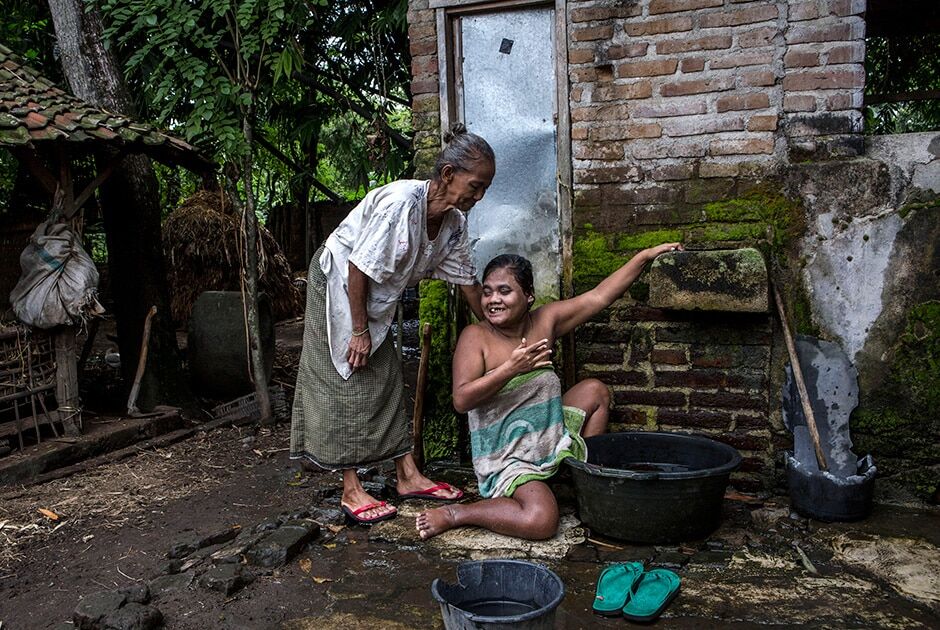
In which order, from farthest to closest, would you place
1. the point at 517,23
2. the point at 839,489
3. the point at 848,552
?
the point at 517,23 < the point at 839,489 < the point at 848,552

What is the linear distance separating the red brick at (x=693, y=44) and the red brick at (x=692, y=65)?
0.05 meters

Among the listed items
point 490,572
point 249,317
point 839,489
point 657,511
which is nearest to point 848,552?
point 839,489

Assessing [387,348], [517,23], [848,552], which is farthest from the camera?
[517,23]

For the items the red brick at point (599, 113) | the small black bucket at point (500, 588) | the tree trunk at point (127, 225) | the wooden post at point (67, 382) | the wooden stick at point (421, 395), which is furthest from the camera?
the tree trunk at point (127, 225)

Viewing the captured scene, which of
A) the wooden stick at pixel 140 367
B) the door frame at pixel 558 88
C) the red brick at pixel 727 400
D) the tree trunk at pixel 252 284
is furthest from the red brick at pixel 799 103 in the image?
the wooden stick at pixel 140 367

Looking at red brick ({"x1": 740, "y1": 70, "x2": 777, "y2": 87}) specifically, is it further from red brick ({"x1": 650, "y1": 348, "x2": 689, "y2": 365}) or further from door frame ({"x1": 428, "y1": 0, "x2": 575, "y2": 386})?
red brick ({"x1": 650, "y1": 348, "x2": 689, "y2": 365})

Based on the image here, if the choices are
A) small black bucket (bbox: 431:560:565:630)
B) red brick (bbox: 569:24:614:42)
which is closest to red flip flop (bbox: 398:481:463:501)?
small black bucket (bbox: 431:560:565:630)

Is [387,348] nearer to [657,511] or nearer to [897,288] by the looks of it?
[657,511]

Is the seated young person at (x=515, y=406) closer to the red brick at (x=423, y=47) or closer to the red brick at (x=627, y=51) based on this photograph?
the red brick at (x=627, y=51)

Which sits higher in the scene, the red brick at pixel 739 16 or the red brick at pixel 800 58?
the red brick at pixel 739 16

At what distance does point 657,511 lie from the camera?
312 cm

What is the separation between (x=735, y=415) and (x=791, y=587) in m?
1.07

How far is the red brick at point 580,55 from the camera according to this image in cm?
379

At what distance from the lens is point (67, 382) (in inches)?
210
